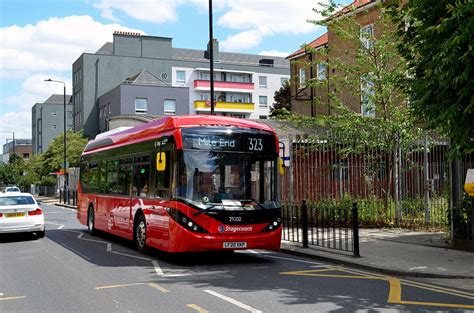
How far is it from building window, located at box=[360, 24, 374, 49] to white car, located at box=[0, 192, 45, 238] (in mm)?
11670

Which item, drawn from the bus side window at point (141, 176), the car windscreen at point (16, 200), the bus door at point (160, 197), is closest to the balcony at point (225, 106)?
A: the car windscreen at point (16, 200)

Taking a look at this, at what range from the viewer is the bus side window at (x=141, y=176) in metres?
11.9

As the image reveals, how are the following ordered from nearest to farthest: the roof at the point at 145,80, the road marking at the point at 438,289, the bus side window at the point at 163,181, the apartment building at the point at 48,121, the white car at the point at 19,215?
the road marking at the point at 438,289 < the bus side window at the point at 163,181 < the white car at the point at 19,215 < the roof at the point at 145,80 < the apartment building at the point at 48,121

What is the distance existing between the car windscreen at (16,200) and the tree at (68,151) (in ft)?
118

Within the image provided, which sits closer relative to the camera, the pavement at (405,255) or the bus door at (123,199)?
the pavement at (405,255)

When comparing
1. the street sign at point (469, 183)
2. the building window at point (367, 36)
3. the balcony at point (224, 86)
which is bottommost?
the street sign at point (469, 183)

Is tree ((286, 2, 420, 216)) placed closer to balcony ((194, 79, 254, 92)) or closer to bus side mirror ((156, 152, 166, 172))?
bus side mirror ((156, 152, 166, 172))

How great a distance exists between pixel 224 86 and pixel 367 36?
57420 mm

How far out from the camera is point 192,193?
10.1m

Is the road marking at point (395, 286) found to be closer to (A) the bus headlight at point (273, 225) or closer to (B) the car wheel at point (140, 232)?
(A) the bus headlight at point (273, 225)

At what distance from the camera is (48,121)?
3802 inches

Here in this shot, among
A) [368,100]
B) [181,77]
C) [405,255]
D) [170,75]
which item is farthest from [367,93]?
[181,77]

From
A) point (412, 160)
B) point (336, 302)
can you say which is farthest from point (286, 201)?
point (336, 302)

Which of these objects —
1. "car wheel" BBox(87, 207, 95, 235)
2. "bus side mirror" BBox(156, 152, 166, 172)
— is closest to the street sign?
"bus side mirror" BBox(156, 152, 166, 172)
